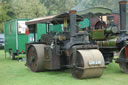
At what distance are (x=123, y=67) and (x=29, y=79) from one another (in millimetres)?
3217

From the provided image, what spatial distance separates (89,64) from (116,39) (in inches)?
87.6

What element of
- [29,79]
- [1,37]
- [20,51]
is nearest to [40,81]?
[29,79]

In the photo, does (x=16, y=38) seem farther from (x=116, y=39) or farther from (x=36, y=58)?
(x=116, y=39)

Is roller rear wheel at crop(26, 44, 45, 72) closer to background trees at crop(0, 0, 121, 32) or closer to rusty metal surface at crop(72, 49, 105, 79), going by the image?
rusty metal surface at crop(72, 49, 105, 79)

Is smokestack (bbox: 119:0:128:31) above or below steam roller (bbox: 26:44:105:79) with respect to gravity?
above

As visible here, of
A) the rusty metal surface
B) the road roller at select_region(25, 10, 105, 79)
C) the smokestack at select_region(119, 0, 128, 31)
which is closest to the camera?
the rusty metal surface

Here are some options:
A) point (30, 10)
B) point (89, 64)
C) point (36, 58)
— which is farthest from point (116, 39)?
point (30, 10)

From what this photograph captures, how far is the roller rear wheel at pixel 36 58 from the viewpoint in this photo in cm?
858

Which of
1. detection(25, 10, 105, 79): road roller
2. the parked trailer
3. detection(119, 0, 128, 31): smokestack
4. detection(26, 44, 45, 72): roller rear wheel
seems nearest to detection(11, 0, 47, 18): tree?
the parked trailer

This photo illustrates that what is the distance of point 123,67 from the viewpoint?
325 inches

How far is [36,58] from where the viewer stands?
876cm

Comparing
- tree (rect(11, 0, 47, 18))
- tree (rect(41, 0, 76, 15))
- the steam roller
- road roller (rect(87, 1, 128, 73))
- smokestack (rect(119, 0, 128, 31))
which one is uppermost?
tree (rect(41, 0, 76, 15))

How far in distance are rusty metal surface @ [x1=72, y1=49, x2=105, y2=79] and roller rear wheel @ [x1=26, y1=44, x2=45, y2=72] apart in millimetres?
1769

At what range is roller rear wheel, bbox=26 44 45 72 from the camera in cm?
858
